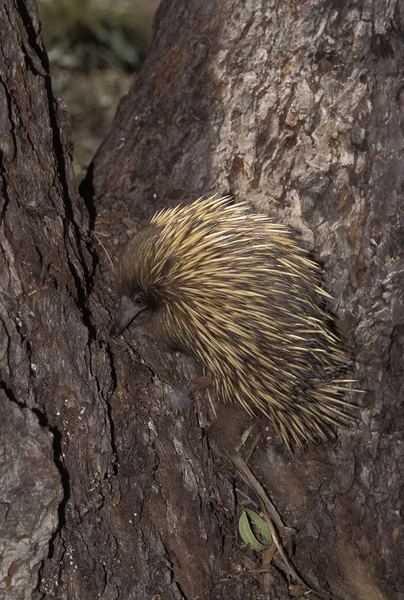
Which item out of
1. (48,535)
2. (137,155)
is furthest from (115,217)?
(48,535)

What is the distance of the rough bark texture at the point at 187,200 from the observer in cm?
308

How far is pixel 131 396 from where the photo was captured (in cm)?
336

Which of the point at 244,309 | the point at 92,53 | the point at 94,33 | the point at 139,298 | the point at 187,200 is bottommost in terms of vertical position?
the point at 139,298

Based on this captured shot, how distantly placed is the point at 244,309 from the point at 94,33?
6630 mm

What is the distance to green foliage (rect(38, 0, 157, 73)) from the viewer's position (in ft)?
28.2

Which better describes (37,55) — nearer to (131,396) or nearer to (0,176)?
(0,176)

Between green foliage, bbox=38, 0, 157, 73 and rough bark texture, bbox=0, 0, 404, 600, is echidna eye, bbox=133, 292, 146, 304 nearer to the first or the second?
rough bark texture, bbox=0, 0, 404, 600

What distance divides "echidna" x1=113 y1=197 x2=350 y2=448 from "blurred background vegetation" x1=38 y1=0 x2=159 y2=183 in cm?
504

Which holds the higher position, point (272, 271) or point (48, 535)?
point (272, 271)

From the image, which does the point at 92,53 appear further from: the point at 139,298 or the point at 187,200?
the point at 139,298

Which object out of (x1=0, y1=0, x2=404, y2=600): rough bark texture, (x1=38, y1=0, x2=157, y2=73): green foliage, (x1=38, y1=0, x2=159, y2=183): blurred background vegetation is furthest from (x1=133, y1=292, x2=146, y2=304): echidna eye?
(x1=38, y1=0, x2=157, y2=73): green foliage

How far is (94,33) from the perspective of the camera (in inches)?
348

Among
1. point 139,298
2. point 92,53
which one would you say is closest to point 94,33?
point 92,53

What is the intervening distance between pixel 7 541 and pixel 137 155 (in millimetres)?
2272
